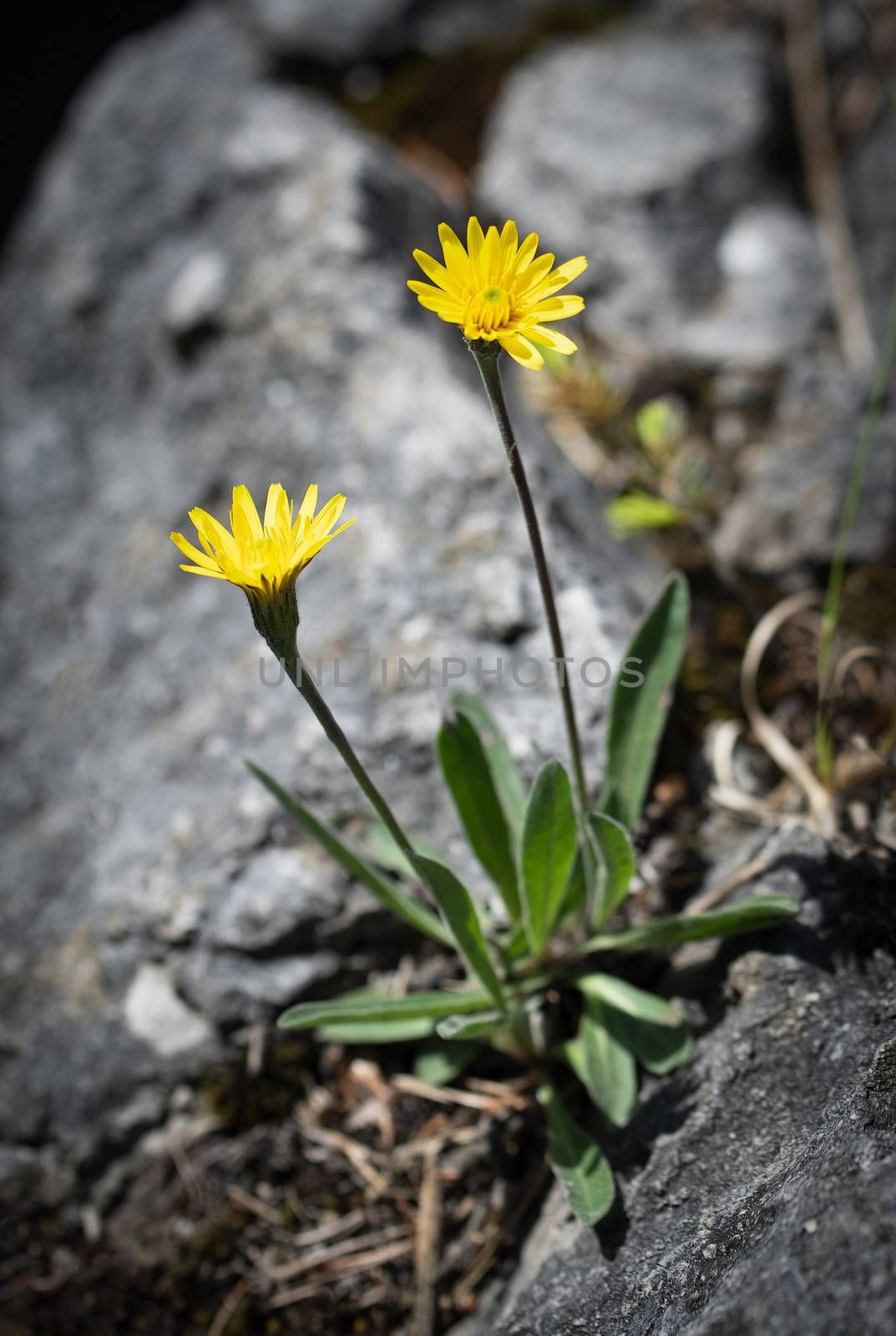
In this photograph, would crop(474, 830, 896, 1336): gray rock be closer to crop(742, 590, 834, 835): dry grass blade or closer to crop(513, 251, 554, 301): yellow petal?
crop(742, 590, 834, 835): dry grass blade

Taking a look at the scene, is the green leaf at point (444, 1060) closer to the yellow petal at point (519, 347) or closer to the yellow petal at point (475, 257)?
the yellow petal at point (519, 347)

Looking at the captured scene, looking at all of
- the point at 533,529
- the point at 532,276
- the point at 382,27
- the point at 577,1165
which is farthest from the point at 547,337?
the point at 382,27

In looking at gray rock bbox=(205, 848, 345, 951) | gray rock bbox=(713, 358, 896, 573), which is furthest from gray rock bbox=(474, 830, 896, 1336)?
gray rock bbox=(713, 358, 896, 573)

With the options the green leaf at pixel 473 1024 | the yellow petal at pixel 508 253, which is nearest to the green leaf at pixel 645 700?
the green leaf at pixel 473 1024

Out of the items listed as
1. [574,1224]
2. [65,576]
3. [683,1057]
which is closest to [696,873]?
[683,1057]

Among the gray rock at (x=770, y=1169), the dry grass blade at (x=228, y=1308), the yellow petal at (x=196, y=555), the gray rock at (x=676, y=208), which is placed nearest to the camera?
the gray rock at (x=770, y=1169)

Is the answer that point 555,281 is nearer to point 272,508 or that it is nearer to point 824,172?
point 272,508
